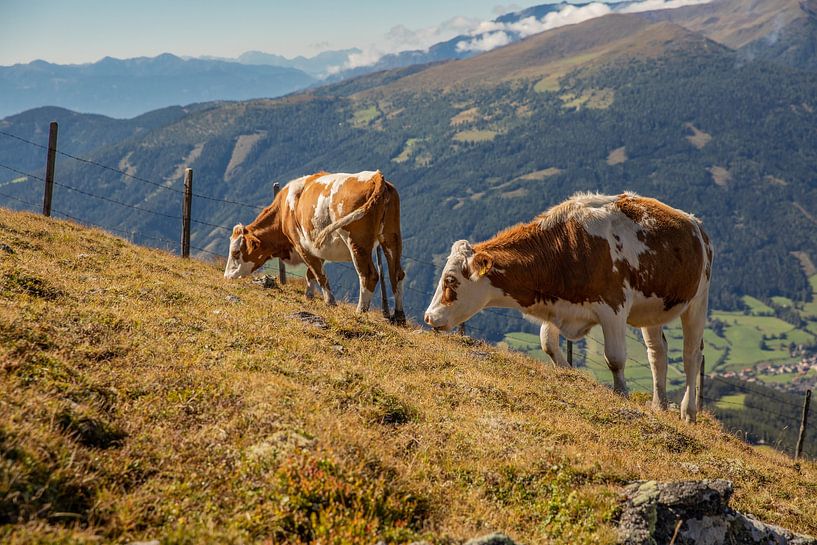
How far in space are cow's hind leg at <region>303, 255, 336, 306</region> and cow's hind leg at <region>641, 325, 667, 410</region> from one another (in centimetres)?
782

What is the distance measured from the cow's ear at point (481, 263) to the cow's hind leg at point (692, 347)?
4558 mm

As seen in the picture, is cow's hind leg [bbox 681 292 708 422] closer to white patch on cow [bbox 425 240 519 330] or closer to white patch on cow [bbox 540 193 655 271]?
white patch on cow [bbox 540 193 655 271]

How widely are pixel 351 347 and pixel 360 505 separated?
20.3 feet

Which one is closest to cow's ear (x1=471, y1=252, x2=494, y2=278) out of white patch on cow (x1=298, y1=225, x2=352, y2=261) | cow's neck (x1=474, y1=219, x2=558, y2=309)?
cow's neck (x1=474, y1=219, x2=558, y2=309)

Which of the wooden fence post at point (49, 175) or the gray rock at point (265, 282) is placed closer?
the gray rock at point (265, 282)

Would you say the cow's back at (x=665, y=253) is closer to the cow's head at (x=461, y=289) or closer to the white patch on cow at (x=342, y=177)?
the cow's head at (x=461, y=289)

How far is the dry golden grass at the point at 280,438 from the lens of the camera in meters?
5.22

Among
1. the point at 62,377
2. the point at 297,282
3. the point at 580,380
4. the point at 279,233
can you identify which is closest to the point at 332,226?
the point at 279,233

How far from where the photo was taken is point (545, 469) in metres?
7.39

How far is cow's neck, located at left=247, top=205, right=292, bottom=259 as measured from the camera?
2048 centimetres

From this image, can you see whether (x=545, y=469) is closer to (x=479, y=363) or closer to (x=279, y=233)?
(x=479, y=363)

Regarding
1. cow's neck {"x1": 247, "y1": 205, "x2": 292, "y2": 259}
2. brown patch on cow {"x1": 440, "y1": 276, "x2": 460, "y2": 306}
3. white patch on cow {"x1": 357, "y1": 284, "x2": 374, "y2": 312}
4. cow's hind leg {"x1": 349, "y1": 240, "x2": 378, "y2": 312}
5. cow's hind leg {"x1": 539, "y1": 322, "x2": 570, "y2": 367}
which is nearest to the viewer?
brown patch on cow {"x1": 440, "y1": 276, "x2": 460, "y2": 306}

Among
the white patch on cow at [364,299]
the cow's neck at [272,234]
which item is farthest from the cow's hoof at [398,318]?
the cow's neck at [272,234]

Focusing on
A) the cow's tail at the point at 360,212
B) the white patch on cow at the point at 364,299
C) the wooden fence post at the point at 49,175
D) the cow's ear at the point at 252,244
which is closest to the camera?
the cow's tail at the point at 360,212
